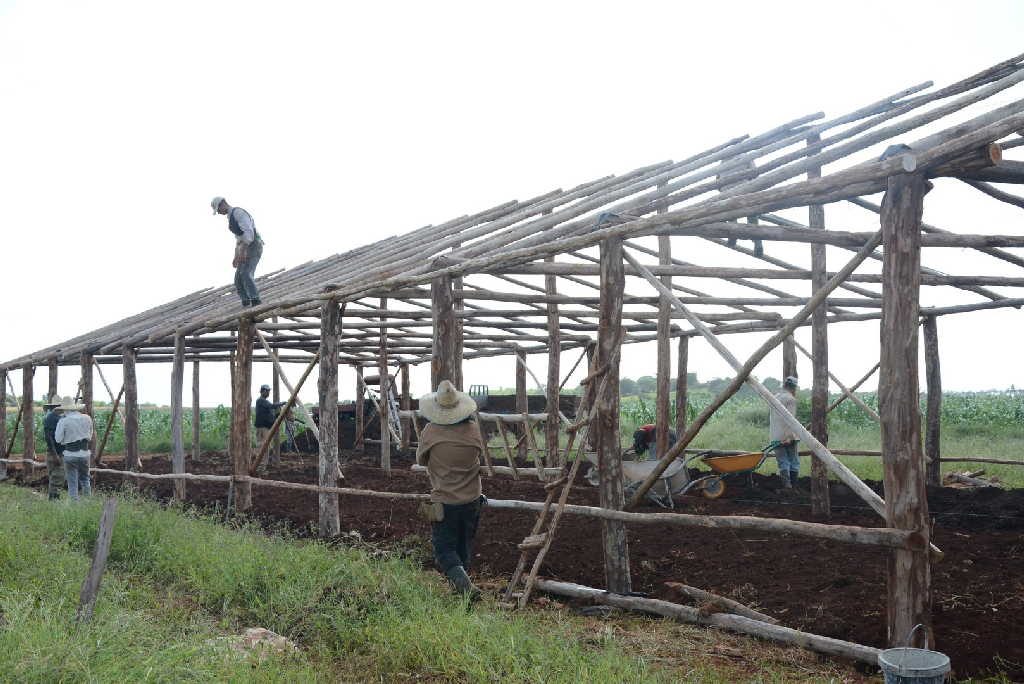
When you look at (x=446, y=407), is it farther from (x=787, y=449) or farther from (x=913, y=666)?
(x=787, y=449)

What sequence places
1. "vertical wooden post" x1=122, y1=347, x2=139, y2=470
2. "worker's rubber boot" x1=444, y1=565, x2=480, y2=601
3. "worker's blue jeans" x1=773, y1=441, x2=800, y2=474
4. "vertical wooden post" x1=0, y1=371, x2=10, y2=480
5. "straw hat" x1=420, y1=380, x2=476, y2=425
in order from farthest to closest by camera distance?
"vertical wooden post" x1=0, y1=371, x2=10, y2=480 → "vertical wooden post" x1=122, y1=347, x2=139, y2=470 → "worker's blue jeans" x1=773, y1=441, x2=800, y2=474 → "straw hat" x1=420, y1=380, x2=476, y2=425 → "worker's rubber boot" x1=444, y1=565, x2=480, y2=601

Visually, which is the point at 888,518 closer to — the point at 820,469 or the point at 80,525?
the point at 820,469

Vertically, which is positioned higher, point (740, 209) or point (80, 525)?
point (740, 209)

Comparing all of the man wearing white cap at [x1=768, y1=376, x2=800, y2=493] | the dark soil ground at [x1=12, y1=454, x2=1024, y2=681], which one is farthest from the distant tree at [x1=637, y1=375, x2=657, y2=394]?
the dark soil ground at [x1=12, y1=454, x2=1024, y2=681]

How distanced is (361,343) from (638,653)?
12.5 metres

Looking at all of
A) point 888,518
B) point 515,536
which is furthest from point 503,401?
point 888,518

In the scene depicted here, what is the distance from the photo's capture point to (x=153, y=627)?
5.84 metres

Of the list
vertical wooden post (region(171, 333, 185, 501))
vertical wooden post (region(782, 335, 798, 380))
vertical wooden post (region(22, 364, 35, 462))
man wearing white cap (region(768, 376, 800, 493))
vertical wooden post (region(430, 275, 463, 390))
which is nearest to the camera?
vertical wooden post (region(430, 275, 463, 390))

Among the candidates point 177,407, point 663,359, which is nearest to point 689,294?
point 663,359

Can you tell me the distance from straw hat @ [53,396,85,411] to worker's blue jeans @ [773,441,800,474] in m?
10.1

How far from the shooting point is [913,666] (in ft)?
15.5

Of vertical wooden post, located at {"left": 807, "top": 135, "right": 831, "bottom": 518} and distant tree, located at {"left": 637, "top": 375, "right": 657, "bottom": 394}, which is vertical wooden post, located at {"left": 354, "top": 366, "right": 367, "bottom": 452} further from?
distant tree, located at {"left": 637, "top": 375, "right": 657, "bottom": 394}

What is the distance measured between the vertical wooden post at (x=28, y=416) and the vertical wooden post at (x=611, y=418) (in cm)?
1629

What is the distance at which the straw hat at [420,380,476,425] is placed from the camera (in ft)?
24.2
